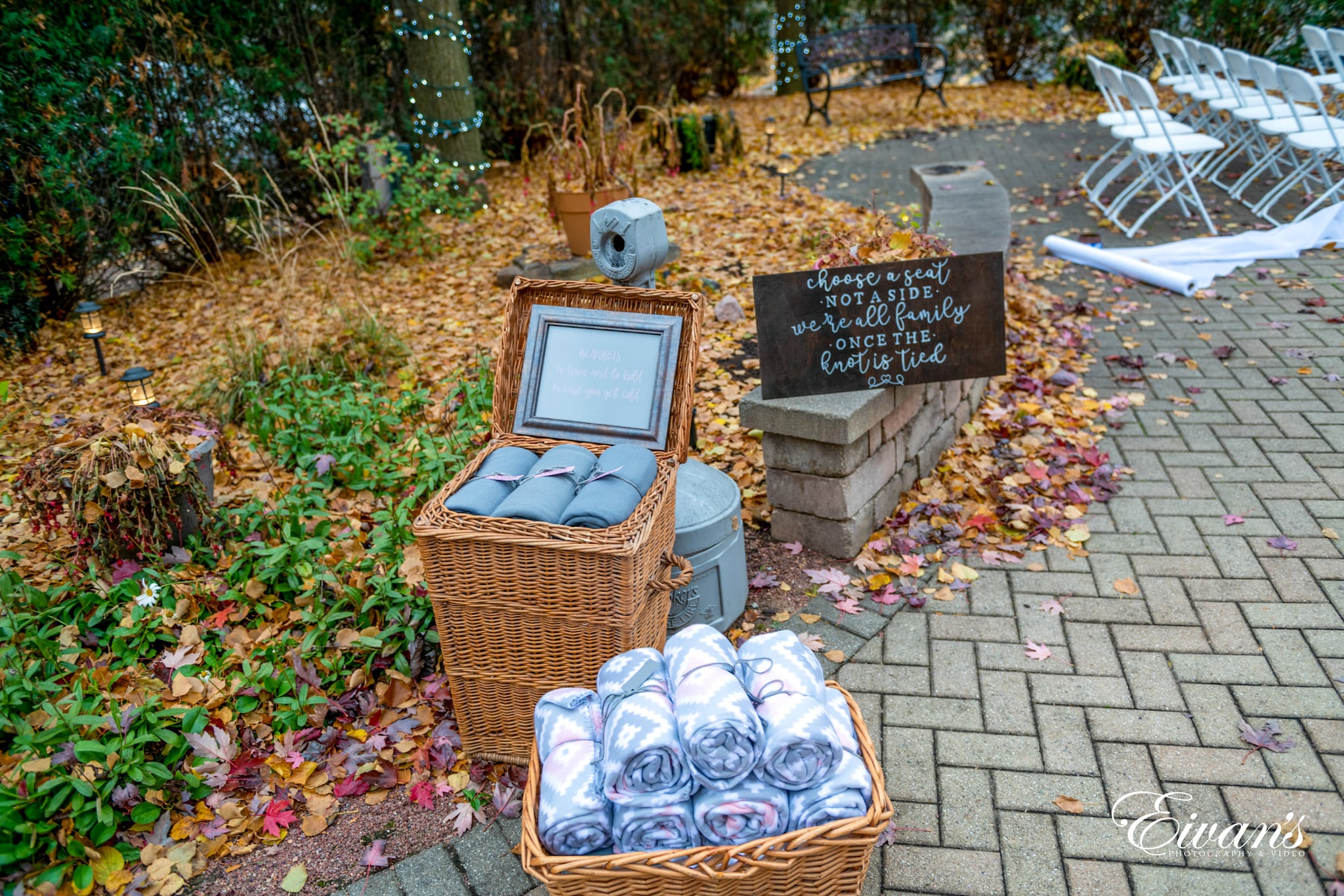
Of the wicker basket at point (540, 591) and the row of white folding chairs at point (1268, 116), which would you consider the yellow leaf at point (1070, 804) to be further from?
the row of white folding chairs at point (1268, 116)

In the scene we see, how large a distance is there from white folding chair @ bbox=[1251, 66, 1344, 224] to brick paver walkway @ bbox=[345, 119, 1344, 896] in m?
2.71

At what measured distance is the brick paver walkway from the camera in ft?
7.73

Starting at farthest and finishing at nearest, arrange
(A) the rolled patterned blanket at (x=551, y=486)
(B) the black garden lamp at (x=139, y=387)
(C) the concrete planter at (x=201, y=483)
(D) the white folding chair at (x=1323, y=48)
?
1. (D) the white folding chair at (x=1323, y=48)
2. (B) the black garden lamp at (x=139, y=387)
3. (C) the concrete planter at (x=201, y=483)
4. (A) the rolled patterned blanket at (x=551, y=486)

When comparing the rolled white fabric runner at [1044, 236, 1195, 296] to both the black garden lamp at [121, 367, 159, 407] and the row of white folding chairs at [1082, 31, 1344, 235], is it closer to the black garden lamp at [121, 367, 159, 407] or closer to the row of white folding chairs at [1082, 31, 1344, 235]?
the row of white folding chairs at [1082, 31, 1344, 235]

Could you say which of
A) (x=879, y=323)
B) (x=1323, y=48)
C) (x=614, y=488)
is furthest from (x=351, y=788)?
(x=1323, y=48)

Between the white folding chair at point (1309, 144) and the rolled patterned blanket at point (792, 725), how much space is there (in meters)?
6.55

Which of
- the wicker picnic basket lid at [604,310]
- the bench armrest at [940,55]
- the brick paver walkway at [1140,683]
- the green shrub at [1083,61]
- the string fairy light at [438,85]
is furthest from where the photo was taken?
the green shrub at [1083,61]

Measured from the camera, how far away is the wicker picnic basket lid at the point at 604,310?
2896 millimetres

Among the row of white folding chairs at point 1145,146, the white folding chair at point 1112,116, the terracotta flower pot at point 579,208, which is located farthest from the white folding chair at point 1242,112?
the terracotta flower pot at point 579,208

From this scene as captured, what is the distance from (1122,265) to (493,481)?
533cm

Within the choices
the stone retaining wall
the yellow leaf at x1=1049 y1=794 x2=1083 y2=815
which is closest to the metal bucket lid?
the stone retaining wall

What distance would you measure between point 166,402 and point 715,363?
311 centimetres

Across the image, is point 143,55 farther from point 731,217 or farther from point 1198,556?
point 1198,556

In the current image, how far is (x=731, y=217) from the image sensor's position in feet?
25.5
